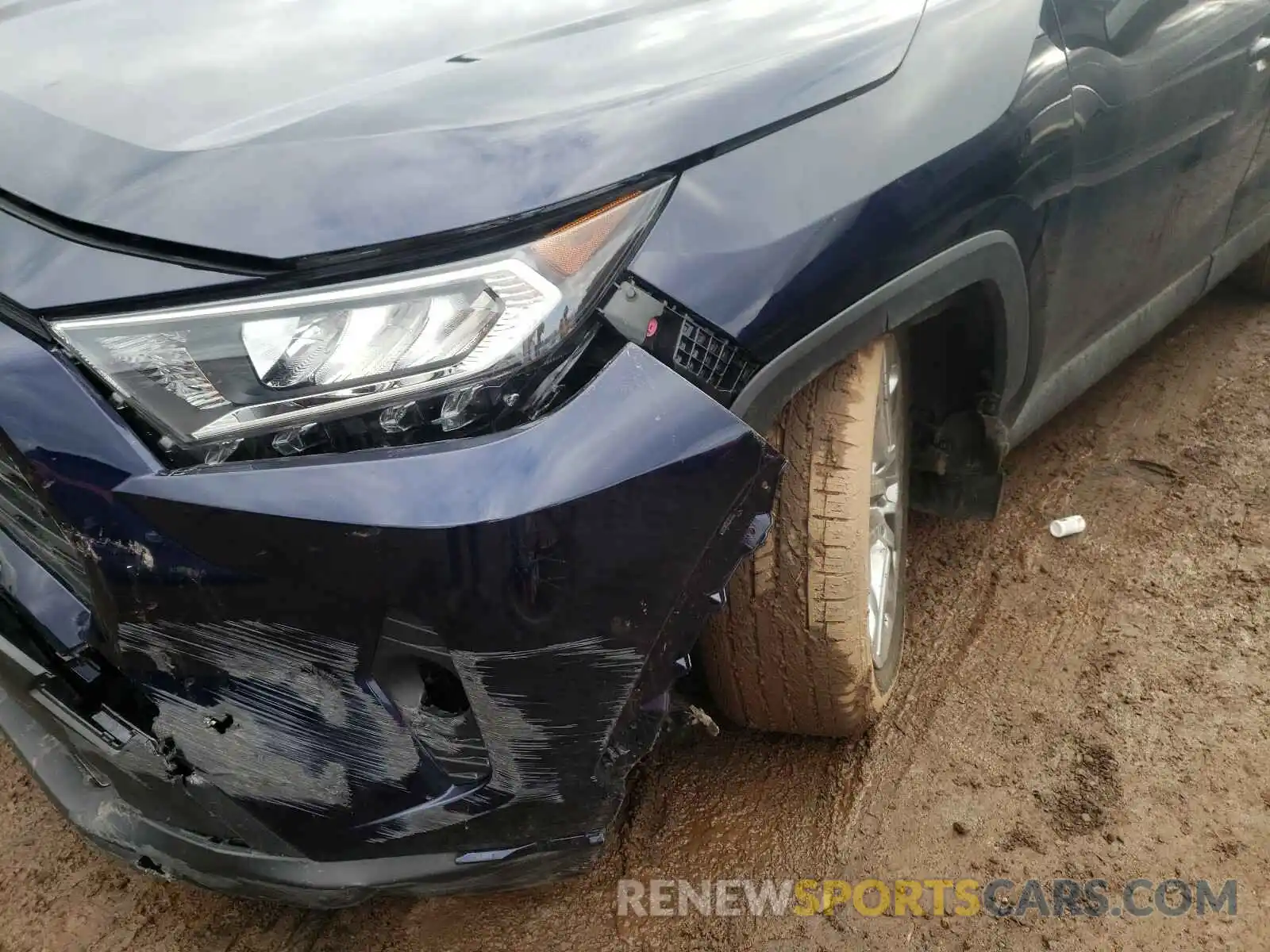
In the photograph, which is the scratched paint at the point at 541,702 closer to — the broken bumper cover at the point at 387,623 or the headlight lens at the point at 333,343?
the broken bumper cover at the point at 387,623

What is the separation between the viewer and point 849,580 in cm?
175

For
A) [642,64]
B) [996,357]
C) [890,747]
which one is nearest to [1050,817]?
[890,747]

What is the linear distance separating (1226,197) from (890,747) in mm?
1871

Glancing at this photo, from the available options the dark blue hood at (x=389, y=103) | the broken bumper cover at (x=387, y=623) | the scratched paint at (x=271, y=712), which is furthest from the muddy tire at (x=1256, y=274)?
the scratched paint at (x=271, y=712)

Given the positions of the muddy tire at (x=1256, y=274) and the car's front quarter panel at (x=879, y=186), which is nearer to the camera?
the car's front quarter panel at (x=879, y=186)

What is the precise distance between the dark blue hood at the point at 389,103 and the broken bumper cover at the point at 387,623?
26 centimetres

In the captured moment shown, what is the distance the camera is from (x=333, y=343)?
3.82 feet

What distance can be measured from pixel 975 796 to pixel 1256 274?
3015 millimetres

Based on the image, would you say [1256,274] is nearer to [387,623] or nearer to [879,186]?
[879,186]

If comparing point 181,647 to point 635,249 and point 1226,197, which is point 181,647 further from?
point 1226,197

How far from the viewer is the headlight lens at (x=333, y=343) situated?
114cm

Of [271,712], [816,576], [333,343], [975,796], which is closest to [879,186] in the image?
[816,576]

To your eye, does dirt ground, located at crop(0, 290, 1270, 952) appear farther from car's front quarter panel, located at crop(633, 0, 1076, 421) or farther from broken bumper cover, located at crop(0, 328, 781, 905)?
car's front quarter panel, located at crop(633, 0, 1076, 421)

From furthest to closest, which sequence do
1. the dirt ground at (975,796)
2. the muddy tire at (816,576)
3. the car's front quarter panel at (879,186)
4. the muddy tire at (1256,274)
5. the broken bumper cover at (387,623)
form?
the muddy tire at (1256,274)
the dirt ground at (975,796)
the muddy tire at (816,576)
the car's front quarter panel at (879,186)
the broken bumper cover at (387,623)
